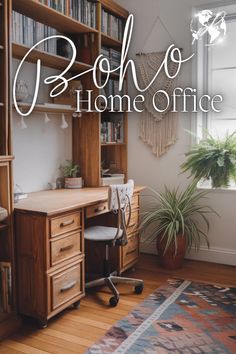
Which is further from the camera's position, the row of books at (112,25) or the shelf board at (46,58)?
the row of books at (112,25)

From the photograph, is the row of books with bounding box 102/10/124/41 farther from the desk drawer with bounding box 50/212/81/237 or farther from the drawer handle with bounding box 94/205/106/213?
the desk drawer with bounding box 50/212/81/237

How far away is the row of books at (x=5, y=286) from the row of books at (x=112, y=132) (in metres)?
1.64

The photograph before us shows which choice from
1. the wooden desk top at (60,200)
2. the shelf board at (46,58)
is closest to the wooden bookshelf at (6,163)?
the wooden desk top at (60,200)

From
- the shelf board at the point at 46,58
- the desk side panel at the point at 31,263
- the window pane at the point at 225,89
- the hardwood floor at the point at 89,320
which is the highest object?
the shelf board at the point at 46,58

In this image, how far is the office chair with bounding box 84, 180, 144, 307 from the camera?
2883 mm

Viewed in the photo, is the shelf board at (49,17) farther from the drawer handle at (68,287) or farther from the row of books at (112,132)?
the drawer handle at (68,287)

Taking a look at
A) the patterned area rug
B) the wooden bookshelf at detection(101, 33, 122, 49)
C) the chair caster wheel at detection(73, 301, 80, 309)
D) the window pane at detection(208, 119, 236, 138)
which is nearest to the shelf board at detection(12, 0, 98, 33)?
the wooden bookshelf at detection(101, 33, 122, 49)

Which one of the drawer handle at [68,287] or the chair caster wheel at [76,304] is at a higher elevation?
the drawer handle at [68,287]

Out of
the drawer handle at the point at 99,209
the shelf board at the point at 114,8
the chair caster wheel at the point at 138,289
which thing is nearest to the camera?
the drawer handle at the point at 99,209

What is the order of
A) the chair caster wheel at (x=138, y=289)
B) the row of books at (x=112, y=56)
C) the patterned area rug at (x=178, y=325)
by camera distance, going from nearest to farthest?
1. the patterned area rug at (x=178, y=325)
2. the chair caster wheel at (x=138, y=289)
3. the row of books at (x=112, y=56)

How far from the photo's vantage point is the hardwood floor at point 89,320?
2332 mm

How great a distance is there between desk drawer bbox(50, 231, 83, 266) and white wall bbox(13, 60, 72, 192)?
0.69 meters

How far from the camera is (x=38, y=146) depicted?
10.9 ft

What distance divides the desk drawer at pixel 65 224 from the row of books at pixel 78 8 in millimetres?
1544
